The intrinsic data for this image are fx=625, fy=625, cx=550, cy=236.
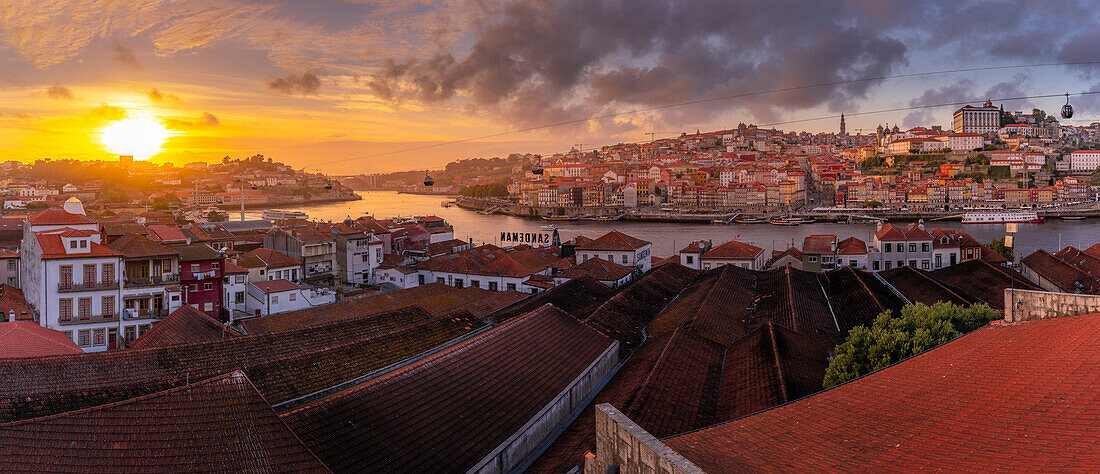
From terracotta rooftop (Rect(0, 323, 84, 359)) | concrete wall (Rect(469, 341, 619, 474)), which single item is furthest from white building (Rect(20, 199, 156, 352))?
concrete wall (Rect(469, 341, 619, 474))

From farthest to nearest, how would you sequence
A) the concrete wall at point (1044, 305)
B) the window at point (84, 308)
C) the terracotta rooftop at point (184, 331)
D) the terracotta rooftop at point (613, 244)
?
the terracotta rooftop at point (613, 244)
the window at point (84, 308)
the terracotta rooftop at point (184, 331)
the concrete wall at point (1044, 305)

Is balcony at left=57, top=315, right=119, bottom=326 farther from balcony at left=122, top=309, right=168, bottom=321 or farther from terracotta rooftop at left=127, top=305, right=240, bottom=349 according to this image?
terracotta rooftop at left=127, top=305, right=240, bottom=349

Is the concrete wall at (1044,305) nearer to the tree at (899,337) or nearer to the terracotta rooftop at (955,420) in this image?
the terracotta rooftop at (955,420)

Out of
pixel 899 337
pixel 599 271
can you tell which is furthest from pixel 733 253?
pixel 899 337

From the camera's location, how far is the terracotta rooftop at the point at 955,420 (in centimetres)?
244

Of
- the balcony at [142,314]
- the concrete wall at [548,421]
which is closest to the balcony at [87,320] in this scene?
the balcony at [142,314]

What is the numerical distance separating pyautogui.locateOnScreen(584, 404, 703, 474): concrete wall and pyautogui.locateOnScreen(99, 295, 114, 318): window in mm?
9757

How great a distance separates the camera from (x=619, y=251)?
18.3 m

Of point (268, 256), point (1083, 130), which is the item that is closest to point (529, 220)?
point (268, 256)

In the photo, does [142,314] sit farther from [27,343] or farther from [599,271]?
[599,271]

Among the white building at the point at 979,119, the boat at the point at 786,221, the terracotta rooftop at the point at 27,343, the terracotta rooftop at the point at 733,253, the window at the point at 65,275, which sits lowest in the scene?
the terracotta rooftop at the point at 27,343

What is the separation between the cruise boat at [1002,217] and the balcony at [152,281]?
5024cm

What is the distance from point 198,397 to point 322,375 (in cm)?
222

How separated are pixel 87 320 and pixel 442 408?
27.2ft
